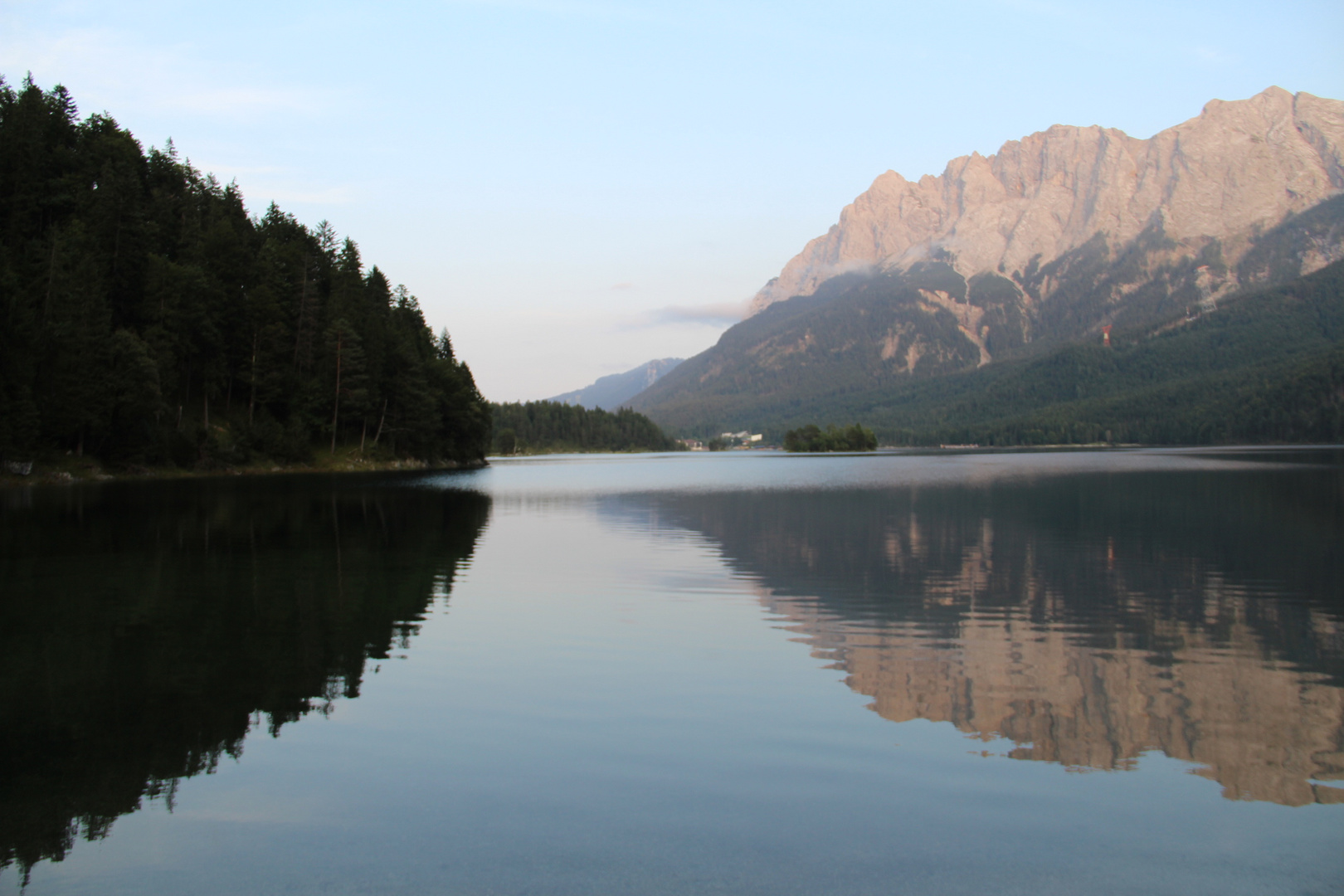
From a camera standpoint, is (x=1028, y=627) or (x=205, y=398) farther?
(x=205, y=398)

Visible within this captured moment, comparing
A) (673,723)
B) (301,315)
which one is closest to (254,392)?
(301,315)

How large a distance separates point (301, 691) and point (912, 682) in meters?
9.27

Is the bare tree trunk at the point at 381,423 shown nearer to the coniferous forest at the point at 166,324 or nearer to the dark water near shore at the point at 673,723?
the coniferous forest at the point at 166,324

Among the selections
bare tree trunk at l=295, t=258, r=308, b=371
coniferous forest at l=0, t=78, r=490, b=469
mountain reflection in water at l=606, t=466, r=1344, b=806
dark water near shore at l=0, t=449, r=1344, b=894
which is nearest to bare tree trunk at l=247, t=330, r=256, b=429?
coniferous forest at l=0, t=78, r=490, b=469

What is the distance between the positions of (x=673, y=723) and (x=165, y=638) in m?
10.5

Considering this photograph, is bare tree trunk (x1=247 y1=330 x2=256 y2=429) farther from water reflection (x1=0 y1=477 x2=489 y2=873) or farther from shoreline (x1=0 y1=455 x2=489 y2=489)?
Answer: water reflection (x1=0 y1=477 x2=489 y2=873)

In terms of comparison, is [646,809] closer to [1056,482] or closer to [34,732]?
[34,732]

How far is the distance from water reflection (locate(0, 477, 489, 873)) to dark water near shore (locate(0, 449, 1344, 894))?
8 cm

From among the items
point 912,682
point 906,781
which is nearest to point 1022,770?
point 906,781

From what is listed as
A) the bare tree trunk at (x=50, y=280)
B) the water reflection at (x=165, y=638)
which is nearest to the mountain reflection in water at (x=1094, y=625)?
the water reflection at (x=165, y=638)

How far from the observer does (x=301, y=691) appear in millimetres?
12828

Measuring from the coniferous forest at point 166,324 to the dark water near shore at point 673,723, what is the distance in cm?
4766

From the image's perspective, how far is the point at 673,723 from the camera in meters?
11.2

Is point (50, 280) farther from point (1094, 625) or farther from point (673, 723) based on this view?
point (1094, 625)
